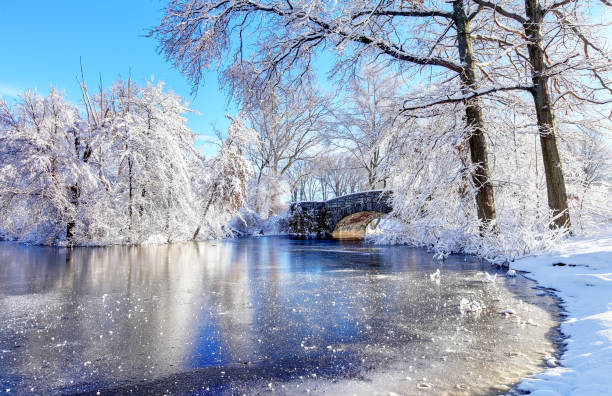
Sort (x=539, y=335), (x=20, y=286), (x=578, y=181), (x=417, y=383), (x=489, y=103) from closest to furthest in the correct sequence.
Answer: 1. (x=417, y=383)
2. (x=539, y=335)
3. (x=20, y=286)
4. (x=489, y=103)
5. (x=578, y=181)

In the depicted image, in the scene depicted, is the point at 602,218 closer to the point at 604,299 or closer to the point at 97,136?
the point at 604,299

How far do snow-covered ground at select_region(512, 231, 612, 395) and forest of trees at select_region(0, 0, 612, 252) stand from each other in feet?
2.17

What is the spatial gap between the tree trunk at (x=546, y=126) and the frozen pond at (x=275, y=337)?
2921 mm

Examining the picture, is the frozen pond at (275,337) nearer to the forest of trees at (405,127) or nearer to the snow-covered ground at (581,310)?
the snow-covered ground at (581,310)

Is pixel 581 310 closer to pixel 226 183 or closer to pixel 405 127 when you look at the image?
pixel 405 127

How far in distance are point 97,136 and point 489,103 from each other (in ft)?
45.9

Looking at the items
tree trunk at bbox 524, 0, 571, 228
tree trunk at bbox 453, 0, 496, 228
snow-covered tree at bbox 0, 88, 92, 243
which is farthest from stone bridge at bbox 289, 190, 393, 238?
snow-covered tree at bbox 0, 88, 92, 243

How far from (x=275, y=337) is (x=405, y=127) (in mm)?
7618

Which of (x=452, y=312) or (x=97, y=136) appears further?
(x=97, y=136)

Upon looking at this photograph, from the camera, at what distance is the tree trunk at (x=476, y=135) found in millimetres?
8266

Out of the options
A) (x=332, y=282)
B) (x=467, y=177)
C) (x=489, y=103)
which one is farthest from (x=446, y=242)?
(x=332, y=282)

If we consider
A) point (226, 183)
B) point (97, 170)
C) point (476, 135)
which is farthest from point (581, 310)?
point (226, 183)

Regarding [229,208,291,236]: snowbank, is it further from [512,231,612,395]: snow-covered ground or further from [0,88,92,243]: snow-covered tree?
[512,231,612,395]: snow-covered ground

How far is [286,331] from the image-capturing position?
304 cm
